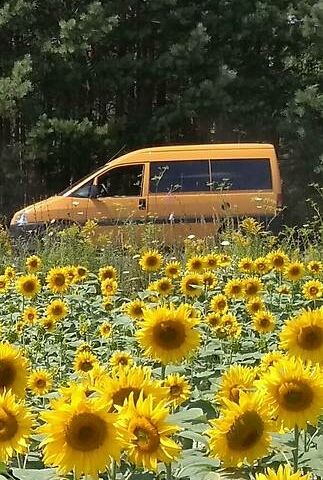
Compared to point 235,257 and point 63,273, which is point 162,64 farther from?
point 63,273

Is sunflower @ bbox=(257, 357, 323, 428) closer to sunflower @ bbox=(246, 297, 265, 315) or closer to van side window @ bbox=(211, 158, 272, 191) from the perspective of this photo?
sunflower @ bbox=(246, 297, 265, 315)

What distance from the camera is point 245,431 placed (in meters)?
1.48

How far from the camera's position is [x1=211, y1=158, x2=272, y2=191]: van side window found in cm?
1225

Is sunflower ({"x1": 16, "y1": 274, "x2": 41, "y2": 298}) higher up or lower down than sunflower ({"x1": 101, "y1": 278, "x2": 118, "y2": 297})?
higher up

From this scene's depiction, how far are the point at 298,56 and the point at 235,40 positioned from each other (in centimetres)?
170

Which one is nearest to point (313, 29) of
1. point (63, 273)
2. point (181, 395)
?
point (63, 273)

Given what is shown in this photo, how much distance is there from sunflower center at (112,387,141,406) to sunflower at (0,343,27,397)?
34 cm

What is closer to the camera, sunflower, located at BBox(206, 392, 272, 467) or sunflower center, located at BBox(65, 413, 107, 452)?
sunflower center, located at BBox(65, 413, 107, 452)

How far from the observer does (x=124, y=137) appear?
696 inches

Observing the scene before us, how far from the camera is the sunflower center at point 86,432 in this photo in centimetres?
133

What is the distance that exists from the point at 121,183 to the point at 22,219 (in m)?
1.45

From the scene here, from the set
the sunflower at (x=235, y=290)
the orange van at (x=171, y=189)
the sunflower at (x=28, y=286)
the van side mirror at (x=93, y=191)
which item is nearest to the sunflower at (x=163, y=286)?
the sunflower at (x=235, y=290)

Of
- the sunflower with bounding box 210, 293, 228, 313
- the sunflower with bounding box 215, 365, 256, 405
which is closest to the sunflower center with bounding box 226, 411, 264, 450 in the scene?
the sunflower with bounding box 215, 365, 256, 405

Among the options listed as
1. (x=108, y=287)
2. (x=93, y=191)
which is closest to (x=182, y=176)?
(x=93, y=191)
